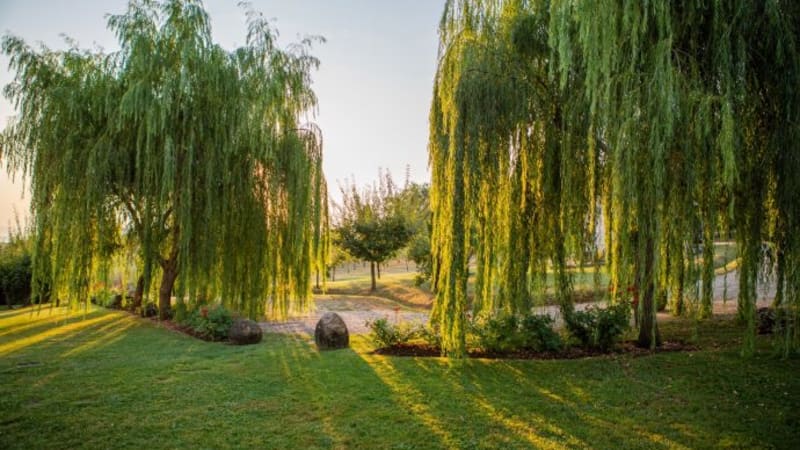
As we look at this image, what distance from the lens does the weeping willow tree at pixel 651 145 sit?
14.4ft

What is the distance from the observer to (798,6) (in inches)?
174

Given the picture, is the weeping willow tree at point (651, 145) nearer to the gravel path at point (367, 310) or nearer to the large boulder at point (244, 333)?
the gravel path at point (367, 310)

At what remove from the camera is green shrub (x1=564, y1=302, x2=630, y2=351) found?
7.30m

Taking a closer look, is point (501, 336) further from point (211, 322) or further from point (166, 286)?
point (166, 286)

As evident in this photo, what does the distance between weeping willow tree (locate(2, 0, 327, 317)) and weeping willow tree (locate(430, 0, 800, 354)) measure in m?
4.88

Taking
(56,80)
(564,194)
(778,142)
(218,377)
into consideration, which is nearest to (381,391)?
(218,377)

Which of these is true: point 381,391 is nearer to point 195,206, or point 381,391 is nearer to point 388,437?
point 388,437

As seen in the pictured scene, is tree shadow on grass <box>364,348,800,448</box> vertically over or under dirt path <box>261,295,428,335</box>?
over

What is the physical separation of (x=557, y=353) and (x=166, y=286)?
9723 millimetres

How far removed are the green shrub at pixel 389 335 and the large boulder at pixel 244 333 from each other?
2.69 m

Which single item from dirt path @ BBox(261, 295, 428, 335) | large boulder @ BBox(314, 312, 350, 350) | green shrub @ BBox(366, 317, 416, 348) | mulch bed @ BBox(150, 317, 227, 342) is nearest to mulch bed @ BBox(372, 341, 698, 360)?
green shrub @ BBox(366, 317, 416, 348)

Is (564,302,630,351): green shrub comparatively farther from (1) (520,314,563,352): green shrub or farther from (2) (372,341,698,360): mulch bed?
(1) (520,314,563,352): green shrub

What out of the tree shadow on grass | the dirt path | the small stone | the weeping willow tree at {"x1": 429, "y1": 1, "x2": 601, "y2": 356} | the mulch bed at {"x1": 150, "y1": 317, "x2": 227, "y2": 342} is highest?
the weeping willow tree at {"x1": 429, "y1": 1, "x2": 601, "y2": 356}

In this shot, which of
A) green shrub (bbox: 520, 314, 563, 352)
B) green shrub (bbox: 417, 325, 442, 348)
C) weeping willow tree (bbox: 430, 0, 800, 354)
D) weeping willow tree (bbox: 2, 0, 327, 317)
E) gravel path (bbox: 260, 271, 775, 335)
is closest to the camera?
weeping willow tree (bbox: 430, 0, 800, 354)
